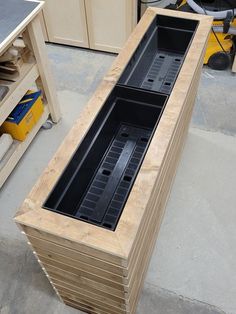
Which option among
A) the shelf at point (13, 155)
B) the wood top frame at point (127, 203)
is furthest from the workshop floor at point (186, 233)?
the wood top frame at point (127, 203)

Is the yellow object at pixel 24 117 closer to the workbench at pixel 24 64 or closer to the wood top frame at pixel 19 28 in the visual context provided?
the workbench at pixel 24 64

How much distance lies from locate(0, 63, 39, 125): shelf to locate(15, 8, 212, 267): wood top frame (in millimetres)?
680

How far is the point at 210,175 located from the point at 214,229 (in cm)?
34

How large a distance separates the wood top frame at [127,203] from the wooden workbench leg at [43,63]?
27.0 inches

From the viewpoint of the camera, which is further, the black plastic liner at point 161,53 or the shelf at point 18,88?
the shelf at point 18,88

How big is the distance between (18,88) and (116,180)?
33.7 inches

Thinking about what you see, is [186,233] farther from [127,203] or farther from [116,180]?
[127,203]

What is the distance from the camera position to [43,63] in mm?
1838

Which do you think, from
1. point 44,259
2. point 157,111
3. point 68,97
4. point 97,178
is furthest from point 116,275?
point 68,97

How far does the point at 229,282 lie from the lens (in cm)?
146

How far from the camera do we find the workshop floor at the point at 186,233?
1.41 metres

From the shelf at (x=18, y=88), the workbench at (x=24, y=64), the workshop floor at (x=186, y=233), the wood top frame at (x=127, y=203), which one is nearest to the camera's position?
the wood top frame at (x=127, y=203)

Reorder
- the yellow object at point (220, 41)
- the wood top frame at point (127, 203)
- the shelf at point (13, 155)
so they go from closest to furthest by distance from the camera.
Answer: the wood top frame at point (127, 203) < the shelf at point (13, 155) < the yellow object at point (220, 41)

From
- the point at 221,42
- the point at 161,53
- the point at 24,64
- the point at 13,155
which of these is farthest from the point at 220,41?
the point at 13,155
